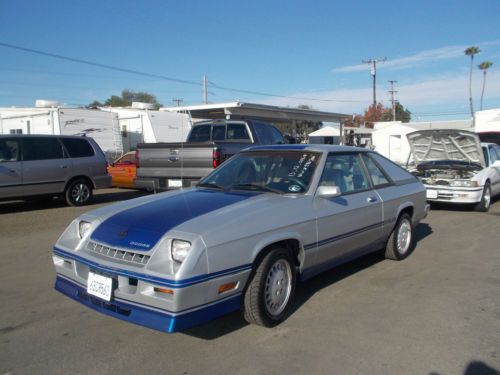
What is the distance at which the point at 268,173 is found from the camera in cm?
482

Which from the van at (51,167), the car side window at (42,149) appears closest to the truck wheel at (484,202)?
the van at (51,167)

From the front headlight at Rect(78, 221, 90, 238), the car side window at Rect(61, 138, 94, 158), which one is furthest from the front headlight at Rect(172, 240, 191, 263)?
the car side window at Rect(61, 138, 94, 158)

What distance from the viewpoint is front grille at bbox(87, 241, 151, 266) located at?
3.37 metres

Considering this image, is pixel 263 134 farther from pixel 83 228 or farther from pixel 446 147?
pixel 83 228

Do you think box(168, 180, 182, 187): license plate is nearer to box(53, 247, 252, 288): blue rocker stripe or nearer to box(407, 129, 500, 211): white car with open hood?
box(53, 247, 252, 288): blue rocker stripe

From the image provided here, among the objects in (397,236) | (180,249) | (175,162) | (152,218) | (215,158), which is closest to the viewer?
(180,249)

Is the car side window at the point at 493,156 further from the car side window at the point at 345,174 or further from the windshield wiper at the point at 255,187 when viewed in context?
the windshield wiper at the point at 255,187

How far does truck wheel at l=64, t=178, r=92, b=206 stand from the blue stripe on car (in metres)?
7.66

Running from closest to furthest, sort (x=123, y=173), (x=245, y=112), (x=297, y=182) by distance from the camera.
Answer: (x=297, y=182)
(x=123, y=173)
(x=245, y=112)

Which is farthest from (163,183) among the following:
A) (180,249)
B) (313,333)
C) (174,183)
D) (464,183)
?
(464,183)

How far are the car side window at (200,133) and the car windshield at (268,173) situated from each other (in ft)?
21.5

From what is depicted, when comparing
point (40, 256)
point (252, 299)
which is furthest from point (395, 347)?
point (40, 256)

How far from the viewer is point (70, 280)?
12.6 feet

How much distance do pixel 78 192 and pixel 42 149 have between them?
1.32 metres
